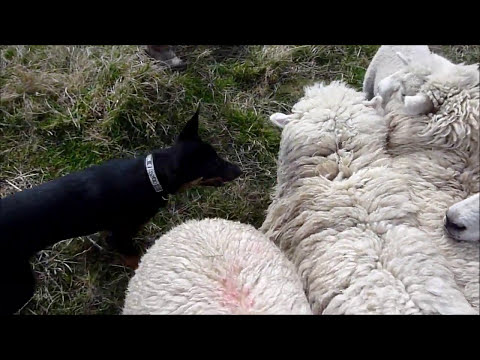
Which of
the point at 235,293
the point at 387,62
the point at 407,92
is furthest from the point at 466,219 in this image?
the point at 387,62

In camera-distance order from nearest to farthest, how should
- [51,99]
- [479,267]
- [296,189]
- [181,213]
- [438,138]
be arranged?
[479,267]
[438,138]
[296,189]
[181,213]
[51,99]

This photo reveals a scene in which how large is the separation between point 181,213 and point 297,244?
123 centimetres

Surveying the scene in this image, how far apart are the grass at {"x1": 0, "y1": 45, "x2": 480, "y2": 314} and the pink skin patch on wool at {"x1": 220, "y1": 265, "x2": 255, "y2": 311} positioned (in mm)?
1261

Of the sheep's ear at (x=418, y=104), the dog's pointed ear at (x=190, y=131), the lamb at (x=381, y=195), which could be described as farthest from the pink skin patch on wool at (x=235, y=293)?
the sheep's ear at (x=418, y=104)

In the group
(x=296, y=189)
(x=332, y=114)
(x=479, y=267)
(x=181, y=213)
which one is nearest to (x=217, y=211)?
(x=181, y=213)

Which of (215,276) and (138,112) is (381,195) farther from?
(138,112)

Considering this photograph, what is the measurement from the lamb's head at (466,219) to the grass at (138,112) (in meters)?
1.57

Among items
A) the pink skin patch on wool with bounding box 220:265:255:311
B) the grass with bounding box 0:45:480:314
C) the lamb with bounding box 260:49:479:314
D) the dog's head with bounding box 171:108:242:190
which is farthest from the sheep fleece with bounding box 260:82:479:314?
the grass with bounding box 0:45:480:314

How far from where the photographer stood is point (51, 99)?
408cm

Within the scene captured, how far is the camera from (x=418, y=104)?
265 cm

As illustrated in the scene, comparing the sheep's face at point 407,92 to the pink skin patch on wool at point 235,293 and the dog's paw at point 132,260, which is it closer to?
the pink skin patch on wool at point 235,293

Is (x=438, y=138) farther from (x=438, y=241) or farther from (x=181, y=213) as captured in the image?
(x=181, y=213)

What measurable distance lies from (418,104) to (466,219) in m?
0.71

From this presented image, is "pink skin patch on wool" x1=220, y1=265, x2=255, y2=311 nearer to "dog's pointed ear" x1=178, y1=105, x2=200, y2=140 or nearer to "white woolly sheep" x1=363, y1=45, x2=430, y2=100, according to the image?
"dog's pointed ear" x1=178, y1=105, x2=200, y2=140
